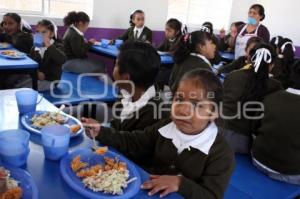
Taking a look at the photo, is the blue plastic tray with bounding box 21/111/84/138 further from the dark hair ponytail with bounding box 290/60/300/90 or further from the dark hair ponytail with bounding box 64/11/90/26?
the dark hair ponytail with bounding box 64/11/90/26

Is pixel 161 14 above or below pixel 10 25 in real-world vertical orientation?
above

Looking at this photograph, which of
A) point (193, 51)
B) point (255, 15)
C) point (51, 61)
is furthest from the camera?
point (255, 15)

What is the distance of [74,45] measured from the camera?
391cm

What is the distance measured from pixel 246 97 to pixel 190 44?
33.2 inches

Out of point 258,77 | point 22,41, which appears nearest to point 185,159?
point 258,77

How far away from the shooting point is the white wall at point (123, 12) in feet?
16.5

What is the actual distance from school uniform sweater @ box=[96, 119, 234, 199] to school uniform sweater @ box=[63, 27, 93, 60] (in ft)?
9.14

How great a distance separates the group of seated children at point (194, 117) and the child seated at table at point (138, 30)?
1875mm

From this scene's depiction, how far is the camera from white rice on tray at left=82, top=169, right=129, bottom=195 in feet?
3.14

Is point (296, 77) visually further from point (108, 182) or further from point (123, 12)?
point (123, 12)

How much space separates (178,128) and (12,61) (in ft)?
6.30

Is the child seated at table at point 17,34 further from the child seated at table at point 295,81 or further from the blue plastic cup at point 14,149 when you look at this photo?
the child seated at table at point 295,81

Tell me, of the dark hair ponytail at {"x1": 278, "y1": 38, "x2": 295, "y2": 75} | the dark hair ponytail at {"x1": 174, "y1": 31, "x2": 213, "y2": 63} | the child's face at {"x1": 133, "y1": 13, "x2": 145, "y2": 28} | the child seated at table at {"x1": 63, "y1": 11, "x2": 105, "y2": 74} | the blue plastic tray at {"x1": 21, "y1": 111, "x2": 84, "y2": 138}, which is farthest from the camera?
the child's face at {"x1": 133, "y1": 13, "x2": 145, "y2": 28}

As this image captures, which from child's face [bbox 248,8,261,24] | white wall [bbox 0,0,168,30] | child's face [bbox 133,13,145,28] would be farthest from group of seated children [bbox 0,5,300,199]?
child's face [bbox 133,13,145,28]
